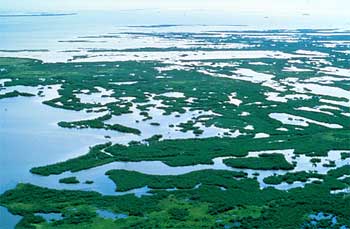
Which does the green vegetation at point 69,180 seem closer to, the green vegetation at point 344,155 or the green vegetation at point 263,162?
the green vegetation at point 263,162

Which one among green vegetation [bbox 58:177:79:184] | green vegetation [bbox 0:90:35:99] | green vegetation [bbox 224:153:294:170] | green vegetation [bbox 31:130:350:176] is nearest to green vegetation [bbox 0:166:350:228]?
green vegetation [bbox 58:177:79:184]

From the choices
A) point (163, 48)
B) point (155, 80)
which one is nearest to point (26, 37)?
point (163, 48)

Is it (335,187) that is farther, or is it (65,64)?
(65,64)

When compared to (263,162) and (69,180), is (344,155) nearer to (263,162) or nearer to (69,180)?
(263,162)

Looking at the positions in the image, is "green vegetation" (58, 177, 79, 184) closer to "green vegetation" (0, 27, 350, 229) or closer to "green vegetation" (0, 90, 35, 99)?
"green vegetation" (0, 27, 350, 229)

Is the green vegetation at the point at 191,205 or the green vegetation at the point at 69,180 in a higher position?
the green vegetation at the point at 69,180

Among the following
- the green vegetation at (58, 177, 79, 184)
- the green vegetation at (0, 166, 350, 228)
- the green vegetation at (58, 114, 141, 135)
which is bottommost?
the green vegetation at (0, 166, 350, 228)

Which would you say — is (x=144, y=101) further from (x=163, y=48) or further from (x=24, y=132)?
(x=163, y=48)

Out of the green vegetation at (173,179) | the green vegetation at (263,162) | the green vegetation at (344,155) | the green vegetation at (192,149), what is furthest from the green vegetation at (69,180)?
the green vegetation at (344,155)
